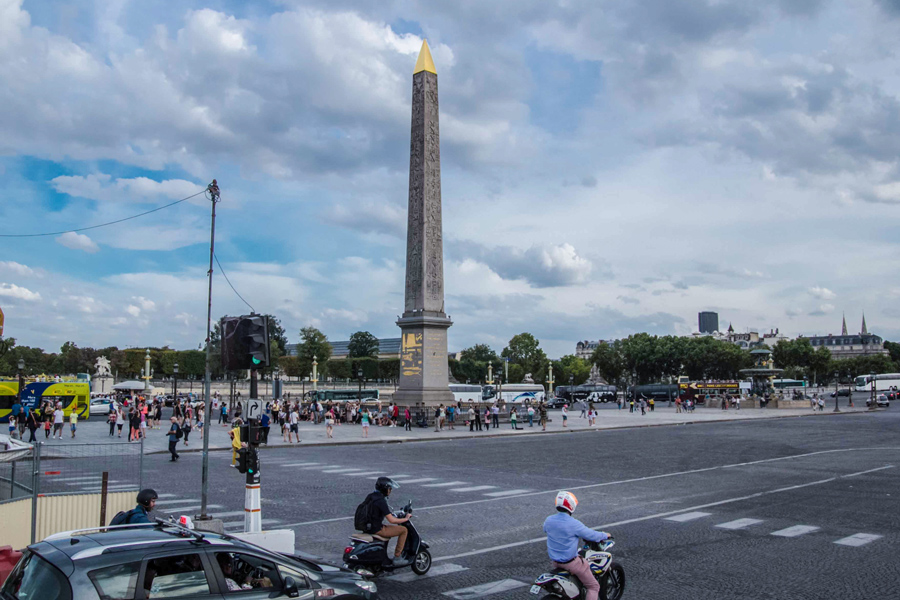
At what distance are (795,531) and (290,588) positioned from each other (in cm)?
944

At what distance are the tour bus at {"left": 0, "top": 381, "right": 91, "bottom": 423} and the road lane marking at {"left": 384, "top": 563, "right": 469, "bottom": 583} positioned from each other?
45.7 m

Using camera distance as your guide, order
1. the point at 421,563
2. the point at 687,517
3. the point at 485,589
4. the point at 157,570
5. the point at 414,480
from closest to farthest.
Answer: the point at 157,570 → the point at 485,589 → the point at 421,563 → the point at 687,517 → the point at 414,480

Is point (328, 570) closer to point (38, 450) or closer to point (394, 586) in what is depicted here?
point (394, 586)

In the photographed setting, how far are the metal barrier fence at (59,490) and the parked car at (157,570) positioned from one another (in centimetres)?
412

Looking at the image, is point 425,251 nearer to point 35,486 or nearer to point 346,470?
point 346,470

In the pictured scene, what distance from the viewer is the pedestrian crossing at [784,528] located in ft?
36.7

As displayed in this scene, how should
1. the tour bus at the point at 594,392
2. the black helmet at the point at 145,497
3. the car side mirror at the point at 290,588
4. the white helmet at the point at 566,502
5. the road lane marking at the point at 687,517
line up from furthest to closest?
the tour bus at the point at 594,392 < the road lane marking at the point at 687,517 < the black helmet at the point at 145,497 < the white helmet at the point at 566,502 < the car side mirror at the point at 290,588

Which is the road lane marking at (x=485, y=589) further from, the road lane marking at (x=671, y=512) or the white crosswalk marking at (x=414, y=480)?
the white crosswalk marking at (x=414, y=480)

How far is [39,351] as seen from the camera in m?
154

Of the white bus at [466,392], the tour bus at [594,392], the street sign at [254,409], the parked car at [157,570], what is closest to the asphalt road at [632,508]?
the street sign at [254,409]

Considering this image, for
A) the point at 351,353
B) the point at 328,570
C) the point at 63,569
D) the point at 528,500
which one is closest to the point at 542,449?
the point at 528,500

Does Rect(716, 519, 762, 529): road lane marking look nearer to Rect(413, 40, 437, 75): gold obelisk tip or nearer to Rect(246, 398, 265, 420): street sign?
Rect(246, 398, 265, 420): street sign

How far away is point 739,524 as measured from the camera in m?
12.6

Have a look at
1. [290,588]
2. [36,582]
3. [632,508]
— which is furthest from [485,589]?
[632,508]
